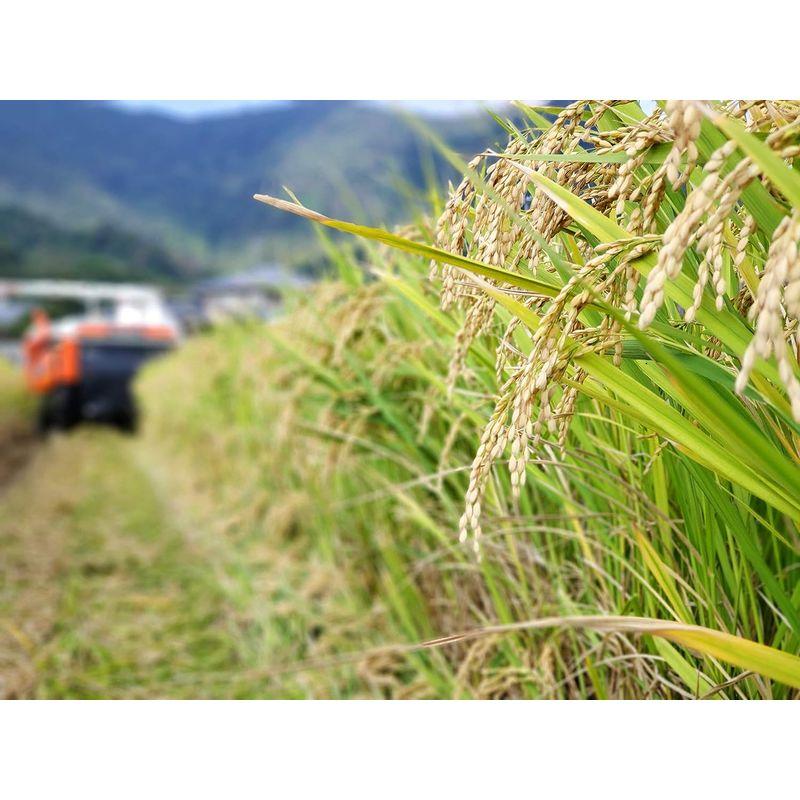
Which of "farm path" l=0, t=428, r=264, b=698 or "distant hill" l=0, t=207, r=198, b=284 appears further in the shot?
"distant hill" l=0, t=207, r=198, b=284

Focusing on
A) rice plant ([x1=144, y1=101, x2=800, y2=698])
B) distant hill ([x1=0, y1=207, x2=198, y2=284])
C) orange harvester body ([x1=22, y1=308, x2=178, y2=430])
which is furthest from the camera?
distant hill ([x1=0, y1=207, x2=198, y2=284])

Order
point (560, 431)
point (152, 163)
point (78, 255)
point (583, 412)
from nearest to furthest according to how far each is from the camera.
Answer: point (560, 431)
point (583, 412)
point (78, 255)
point (152, 163)

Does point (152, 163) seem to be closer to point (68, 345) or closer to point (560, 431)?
point (68, 345)

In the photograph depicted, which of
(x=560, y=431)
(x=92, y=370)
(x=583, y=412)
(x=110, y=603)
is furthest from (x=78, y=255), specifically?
(x=560, y=431)

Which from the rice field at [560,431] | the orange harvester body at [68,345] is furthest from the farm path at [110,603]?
the orange harvester body at [68,345]

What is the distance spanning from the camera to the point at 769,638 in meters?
1.13

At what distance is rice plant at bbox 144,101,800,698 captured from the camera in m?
0.68

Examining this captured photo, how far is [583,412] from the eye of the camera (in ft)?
4.07

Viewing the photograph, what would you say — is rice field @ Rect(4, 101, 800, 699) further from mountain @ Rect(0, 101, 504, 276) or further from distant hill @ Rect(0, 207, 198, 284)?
mountain @ Rect(0, 101, 504, 276)

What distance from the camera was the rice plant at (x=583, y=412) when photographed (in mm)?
678

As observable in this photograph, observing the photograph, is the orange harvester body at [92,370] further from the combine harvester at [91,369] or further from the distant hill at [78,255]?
the distant hill at [78,255]

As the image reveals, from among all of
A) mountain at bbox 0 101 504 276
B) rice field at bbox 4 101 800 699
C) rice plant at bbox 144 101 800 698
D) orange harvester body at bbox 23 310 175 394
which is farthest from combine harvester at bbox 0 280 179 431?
mountain at bbox 0 101 504 276
